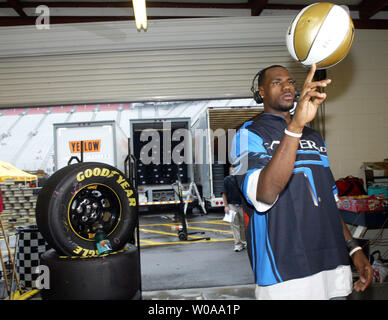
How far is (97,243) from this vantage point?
3.30 m

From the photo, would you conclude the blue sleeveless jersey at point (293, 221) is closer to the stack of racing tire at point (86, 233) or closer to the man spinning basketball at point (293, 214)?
the man spinning basketball at point (293, 214)

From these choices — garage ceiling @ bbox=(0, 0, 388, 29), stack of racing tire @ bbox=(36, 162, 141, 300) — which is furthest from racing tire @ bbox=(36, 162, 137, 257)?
garage ceiling @ bbox=(0, 0, 388, 29)

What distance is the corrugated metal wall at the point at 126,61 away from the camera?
5695mm

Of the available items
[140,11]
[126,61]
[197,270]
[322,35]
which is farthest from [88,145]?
[322,35]

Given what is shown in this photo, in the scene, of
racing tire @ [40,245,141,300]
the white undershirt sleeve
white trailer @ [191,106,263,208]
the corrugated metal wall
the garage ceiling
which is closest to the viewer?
the white undershirt sleeve

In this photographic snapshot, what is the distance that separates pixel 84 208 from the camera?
3.52m

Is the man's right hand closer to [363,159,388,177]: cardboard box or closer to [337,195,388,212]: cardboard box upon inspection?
[337,195,388,212]: cardboard box

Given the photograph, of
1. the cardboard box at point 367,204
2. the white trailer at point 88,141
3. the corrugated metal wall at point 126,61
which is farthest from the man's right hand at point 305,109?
the white trailer at point 88,141

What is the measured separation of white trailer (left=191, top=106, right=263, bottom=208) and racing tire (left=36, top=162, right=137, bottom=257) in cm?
609

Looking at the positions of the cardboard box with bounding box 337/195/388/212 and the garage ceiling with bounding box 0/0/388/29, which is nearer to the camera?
the cardboard box with bounding box 337/195/388/212

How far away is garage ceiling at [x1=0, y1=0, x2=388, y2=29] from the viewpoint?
21.5ft

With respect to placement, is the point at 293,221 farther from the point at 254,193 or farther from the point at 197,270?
the point at 197,270

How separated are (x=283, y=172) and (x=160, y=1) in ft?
19.9
